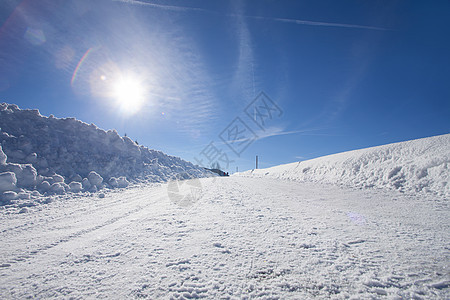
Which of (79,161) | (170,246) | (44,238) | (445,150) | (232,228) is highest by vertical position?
(445,150)

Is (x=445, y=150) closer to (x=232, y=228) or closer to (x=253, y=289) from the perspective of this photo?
(x=232, y=228)

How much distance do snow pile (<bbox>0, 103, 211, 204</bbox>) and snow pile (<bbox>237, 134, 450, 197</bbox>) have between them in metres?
13.2

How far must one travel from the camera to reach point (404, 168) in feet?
27.5

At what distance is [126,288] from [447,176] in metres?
10.9

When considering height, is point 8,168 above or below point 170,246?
above

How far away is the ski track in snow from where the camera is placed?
1675 mm

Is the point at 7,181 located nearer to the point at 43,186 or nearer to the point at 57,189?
the point at 43,186

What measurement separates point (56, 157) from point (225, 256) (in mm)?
9343

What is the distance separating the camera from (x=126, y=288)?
5.56ft

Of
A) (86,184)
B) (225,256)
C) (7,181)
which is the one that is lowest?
(225,256)

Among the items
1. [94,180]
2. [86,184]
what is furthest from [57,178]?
[94,180]

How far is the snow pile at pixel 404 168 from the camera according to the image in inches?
275

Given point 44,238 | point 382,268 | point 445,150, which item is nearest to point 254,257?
point 382,268

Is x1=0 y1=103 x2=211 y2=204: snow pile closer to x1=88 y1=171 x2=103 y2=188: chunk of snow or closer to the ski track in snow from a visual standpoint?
x1=88 y1=171 x2=103 y2=188: chunk of snow
